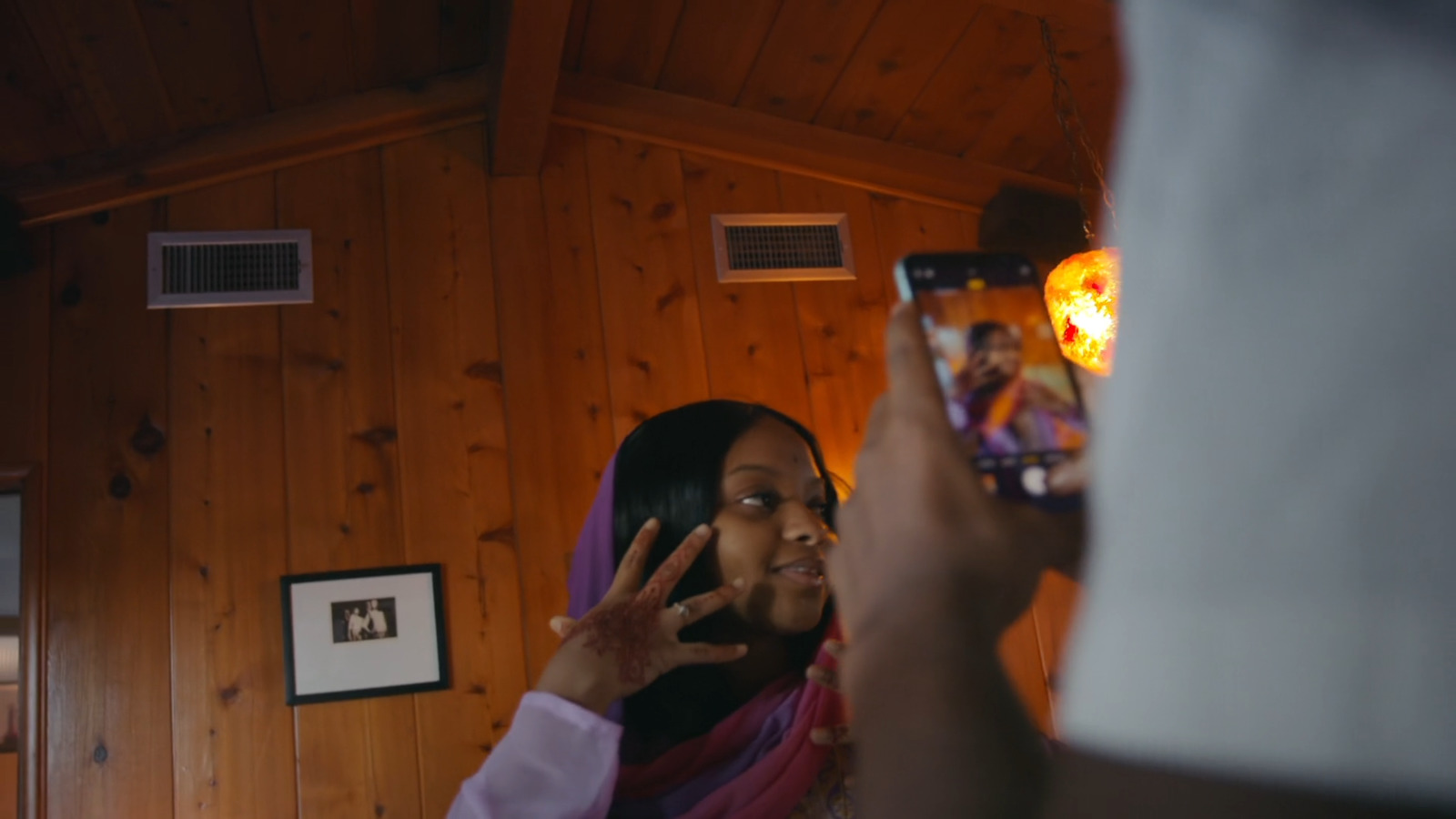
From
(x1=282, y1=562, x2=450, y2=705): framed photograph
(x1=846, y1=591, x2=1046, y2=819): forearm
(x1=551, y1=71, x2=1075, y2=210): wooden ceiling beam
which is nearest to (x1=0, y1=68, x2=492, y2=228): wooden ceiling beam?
(x1=551, y1=71, x2=1075, y2=210): wooden ceiling beam

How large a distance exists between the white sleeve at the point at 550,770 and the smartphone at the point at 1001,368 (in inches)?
38.6

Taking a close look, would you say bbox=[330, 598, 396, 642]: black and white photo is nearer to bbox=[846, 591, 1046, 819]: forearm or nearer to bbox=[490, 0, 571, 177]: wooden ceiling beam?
bbox=[490, 0, 571, 177]: wooden ceiling beam

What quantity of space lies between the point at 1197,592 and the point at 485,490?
246 centimetres

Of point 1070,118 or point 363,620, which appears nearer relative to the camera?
point 363,620

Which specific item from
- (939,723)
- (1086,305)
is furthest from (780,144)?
(939,723)

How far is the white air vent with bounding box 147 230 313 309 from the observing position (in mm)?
2555

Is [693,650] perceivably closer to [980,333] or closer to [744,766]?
[744,766]

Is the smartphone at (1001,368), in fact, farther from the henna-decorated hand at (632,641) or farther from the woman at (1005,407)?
the henna-decorated hand at (632,641)

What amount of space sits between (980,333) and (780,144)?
2.74m

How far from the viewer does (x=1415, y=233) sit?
19 cm

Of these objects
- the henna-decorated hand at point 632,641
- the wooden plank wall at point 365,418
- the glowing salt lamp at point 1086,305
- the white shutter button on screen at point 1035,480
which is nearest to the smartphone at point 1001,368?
the white shutter button on screen at point 1035,480

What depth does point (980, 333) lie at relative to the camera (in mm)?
296

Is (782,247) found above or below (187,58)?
below

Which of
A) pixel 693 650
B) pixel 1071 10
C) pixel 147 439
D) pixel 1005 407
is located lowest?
pixel 693 650
